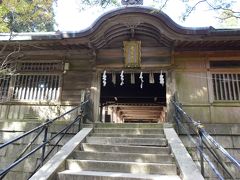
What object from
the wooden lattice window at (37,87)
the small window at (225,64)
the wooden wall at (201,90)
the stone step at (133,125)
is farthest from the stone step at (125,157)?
the small window at (225,64)

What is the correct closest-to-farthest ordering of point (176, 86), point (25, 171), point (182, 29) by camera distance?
point (25, 171) → point (182, 29) → point (176, 86)

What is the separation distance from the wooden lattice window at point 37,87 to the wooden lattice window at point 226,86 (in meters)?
6.09

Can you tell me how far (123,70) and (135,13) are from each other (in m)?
2.20

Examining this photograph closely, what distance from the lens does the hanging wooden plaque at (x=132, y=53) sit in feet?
30.0

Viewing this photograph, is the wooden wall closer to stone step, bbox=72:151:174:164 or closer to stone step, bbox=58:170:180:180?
stone step, bbox=72:151:174:164

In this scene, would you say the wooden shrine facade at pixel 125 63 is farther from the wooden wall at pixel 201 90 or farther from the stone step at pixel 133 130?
the stone step at pixel 133 130

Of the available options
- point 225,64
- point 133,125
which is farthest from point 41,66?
point 225,64

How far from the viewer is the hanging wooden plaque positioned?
30.0 feet

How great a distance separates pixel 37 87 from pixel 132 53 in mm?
4058

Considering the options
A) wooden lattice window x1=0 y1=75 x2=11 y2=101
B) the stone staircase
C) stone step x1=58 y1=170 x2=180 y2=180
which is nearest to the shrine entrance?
wooden lattice window x1=0 y1=75 x2=11 y2=101

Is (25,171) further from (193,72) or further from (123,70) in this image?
(193,72)

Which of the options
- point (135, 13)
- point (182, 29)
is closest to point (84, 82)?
point (135, 13)

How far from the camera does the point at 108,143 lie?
6.58m

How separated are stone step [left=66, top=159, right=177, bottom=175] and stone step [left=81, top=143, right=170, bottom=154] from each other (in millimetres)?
859
